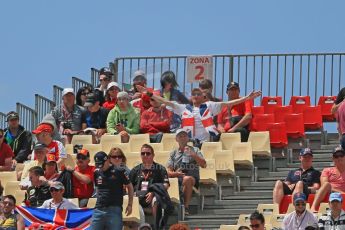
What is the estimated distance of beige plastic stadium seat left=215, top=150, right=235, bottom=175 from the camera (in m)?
32.4

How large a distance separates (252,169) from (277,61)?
5334mm

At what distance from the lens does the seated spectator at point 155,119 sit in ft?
114

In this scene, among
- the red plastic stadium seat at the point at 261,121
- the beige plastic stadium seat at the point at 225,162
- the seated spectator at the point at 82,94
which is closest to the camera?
the beige plastic stadium seat at the point at 225,162

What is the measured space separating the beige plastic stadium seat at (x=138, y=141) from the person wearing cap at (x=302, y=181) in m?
3.63

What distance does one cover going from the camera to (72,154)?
3328 centimetres

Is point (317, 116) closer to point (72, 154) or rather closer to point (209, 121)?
point (209, 121)

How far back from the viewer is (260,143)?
1316 inches

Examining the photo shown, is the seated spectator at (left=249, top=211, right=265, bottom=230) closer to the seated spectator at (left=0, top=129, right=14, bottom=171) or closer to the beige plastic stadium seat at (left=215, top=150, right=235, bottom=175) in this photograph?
the beige plastic stadium seat at (left=215, top=150, right=235, bottom=175)

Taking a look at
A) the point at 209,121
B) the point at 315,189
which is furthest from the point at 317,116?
the point at 315,189

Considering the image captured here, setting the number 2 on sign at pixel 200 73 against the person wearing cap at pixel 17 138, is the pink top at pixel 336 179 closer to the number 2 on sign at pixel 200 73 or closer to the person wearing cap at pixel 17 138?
the person wearing cap at pixel 17 138

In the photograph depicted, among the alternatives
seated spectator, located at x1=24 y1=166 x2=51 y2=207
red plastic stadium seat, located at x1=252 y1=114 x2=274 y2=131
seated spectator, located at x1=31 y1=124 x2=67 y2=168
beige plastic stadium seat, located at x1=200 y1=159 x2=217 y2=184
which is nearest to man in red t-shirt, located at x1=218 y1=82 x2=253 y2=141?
red plastic stadium seat, located at x1=252 y1=114 x2=274 y2=131

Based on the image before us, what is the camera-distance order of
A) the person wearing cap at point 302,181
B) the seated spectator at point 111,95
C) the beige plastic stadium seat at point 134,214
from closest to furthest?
the beige plastic stadium seat at point 134,214 → the person wearing cap at point 302,181 → the seated spectator at point 111,95

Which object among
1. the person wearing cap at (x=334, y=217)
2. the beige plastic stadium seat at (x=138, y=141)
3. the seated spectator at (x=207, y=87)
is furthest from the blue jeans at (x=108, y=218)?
the seated spectator at (x=207, y=87)

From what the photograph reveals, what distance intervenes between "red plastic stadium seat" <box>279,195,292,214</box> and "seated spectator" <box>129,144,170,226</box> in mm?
1890
